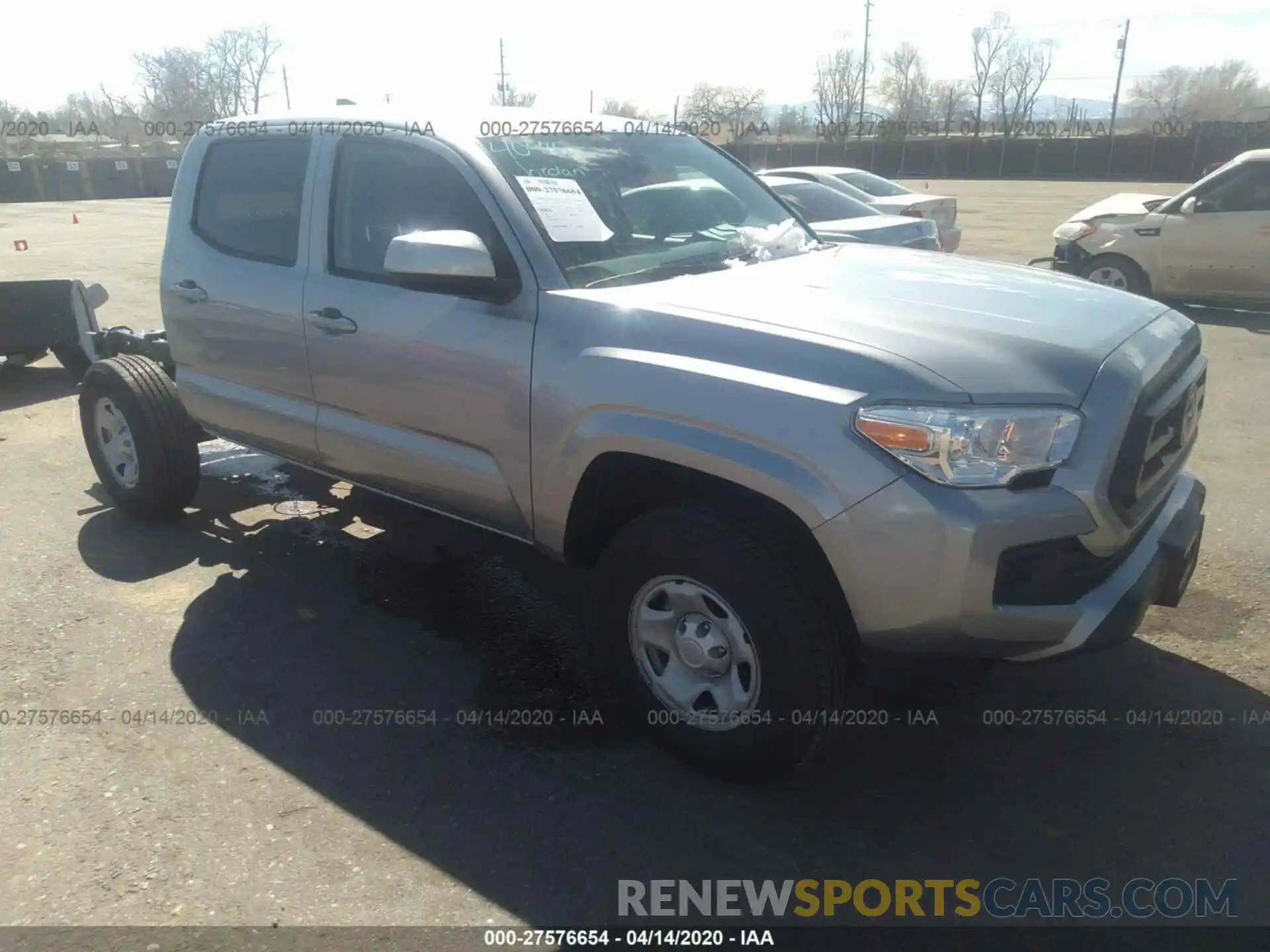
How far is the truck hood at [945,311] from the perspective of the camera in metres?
2.51

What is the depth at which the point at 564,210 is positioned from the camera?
3.31 meters

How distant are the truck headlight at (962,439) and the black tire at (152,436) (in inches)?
148

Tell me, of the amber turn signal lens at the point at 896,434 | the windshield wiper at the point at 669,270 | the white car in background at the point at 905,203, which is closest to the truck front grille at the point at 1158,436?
the amber turn signal lens at the point at 896,434

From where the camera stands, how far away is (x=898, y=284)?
10.4 feet

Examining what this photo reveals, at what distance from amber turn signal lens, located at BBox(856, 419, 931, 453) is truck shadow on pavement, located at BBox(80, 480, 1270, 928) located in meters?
1.17

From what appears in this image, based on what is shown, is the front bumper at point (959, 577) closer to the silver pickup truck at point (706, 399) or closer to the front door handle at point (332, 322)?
the silver pickup truck at point (706, 399)

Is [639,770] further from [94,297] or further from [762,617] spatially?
[94,297]

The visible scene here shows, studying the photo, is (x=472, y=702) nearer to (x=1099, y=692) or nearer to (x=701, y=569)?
(x=701, y=569)

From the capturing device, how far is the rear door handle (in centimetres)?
435

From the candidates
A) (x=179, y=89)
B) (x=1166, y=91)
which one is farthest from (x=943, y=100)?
(x=179, y=89)

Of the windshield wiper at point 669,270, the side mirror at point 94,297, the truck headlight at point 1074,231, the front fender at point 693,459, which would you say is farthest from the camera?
the truck headlight at point 1074,231

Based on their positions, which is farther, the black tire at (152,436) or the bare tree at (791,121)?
the bare tree at (791,121)

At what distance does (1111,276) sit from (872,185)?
4.93 m

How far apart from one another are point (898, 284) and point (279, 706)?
2.58 meters
